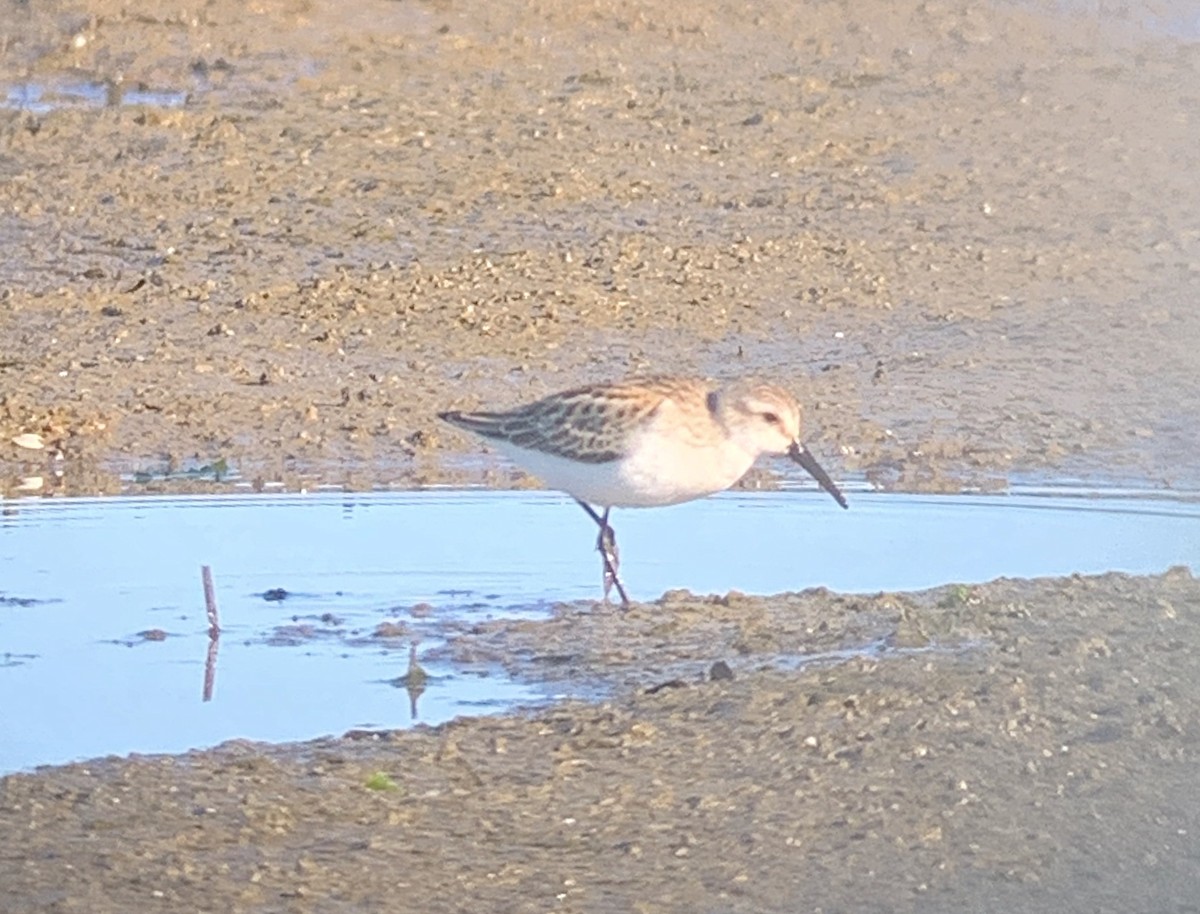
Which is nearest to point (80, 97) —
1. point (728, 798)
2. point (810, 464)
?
point (810, 464)

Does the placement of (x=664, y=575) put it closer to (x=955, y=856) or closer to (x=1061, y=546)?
(x=1061, y=546)

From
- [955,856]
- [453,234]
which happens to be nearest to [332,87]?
[453,234]

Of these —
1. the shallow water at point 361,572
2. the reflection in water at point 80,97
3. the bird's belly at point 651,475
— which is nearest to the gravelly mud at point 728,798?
the shallow water at point 361,572

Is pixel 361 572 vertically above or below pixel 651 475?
below

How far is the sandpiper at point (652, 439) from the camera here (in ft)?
29.6

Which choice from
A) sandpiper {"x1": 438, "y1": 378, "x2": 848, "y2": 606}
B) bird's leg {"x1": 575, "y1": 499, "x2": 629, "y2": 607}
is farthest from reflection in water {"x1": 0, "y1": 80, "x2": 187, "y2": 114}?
sandpiper {"x1": 438, "y1": 378, "x2": 848, "y2": 606}

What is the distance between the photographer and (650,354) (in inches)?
498

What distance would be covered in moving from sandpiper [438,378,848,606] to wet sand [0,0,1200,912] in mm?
424

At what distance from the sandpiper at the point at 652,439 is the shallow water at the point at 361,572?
0.44 metres

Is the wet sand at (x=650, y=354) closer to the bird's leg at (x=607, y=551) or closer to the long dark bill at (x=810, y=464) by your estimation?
the bird's leg at (x=607, y=551)

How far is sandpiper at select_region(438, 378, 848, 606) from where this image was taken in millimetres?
9016

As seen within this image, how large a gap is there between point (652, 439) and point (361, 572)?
126 centimetres

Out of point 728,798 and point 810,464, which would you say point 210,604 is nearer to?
point 810,464

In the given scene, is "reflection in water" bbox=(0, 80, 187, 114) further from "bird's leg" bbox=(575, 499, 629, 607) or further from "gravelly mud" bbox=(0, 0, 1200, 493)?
"bird's leg" bbox=(575, 499, 629, 607)
